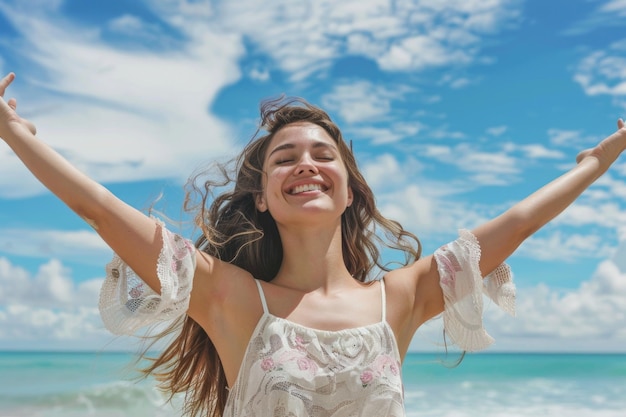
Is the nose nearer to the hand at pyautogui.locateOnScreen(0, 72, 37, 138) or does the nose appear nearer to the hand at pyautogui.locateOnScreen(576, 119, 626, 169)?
the hand at pyautogui.locateOnScreen(0, 72, 37, 138)

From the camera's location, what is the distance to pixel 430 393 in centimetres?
1323

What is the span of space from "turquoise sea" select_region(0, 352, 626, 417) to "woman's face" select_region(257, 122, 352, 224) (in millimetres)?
5666

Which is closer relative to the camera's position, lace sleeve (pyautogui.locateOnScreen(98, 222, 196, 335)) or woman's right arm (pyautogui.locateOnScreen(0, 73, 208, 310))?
woman's right arm (pyautogui.locateOnScreen(0, 73, 208, 310))

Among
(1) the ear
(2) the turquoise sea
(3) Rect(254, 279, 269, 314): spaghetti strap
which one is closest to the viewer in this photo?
(3) Rect(254, 279, 269, 314): spaghetti strap

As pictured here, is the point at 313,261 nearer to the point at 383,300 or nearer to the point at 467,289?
the point at 383,300

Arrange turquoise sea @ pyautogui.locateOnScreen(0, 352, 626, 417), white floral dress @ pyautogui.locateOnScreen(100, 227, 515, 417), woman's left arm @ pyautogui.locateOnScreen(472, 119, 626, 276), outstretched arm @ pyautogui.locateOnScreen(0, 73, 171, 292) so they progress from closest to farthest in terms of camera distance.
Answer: outstretched arm @ pyautogui.locateOnScreen(0, 73, 171, 292)
white floral dress @ pyautogui.locateOnScreen(100, 227, 515, 417)
woman's left arm @ pyautogui.locateOnScreen(472, 119, 626, 276)
turquoise sea @ pyautogui.locateOnScreen(0, 352, 626, 417)

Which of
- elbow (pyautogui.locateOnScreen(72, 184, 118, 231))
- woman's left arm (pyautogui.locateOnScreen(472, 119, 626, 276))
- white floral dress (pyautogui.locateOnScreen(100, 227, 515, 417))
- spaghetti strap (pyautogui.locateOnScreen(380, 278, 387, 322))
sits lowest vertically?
white floral dress (pyautogui.locateOnScreen(100, 227, 515, 417))

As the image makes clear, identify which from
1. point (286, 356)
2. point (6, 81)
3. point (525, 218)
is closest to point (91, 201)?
point (6, 81)

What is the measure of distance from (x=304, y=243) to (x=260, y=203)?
1.13 feet

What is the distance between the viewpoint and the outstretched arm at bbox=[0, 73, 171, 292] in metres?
2.60

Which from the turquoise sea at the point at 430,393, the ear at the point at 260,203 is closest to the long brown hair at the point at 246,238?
the ear at the point at 260,203

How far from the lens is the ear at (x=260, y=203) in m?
3.41

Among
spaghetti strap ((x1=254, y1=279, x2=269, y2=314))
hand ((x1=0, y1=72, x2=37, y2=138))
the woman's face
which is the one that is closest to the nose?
the woman's face

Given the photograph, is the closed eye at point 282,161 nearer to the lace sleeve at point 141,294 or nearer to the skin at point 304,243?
the skin at point 304,243
